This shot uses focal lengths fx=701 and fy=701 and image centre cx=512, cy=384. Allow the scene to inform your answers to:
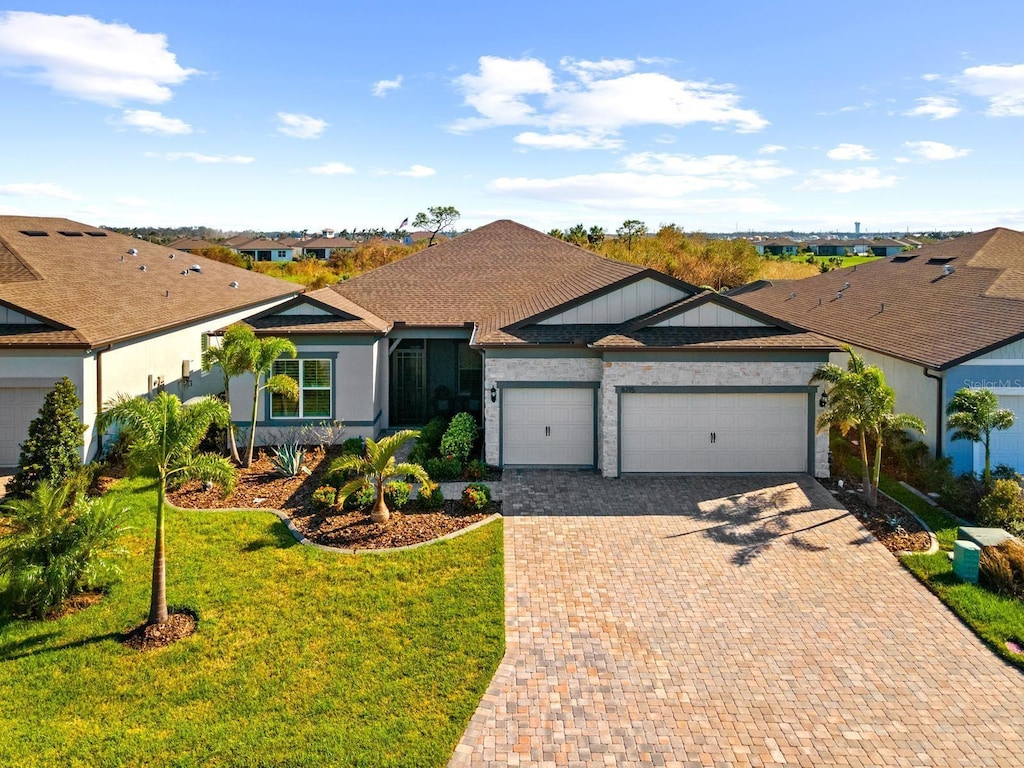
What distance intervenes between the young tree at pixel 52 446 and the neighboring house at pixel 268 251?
292 ft

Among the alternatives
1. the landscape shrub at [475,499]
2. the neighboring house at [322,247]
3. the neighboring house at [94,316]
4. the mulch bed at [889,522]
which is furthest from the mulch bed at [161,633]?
the neighboring house at [322,247]

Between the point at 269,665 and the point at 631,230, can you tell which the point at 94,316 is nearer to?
the point at 269,665

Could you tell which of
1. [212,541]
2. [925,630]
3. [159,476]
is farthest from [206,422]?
[925,630]

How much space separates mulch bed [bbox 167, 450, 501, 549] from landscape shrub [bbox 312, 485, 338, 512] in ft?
0.54

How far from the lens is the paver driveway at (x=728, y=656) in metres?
7.48

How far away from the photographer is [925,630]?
32.4ft

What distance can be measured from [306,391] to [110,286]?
794 cm

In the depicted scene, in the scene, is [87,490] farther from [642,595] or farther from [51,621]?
[642,595]

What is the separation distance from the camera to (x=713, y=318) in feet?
56.5

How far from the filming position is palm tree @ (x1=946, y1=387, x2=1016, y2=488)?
1421cm

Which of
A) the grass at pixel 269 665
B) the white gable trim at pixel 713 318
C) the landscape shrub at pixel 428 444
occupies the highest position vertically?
the white gable trim at pixel 713 318

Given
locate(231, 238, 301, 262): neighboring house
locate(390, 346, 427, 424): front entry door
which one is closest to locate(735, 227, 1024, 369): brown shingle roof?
locate(390, 346, 427, 424): front entry door

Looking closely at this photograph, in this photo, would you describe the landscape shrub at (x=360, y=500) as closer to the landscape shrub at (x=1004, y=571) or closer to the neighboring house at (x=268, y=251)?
the landscape shrub at (x=1004, y=571)

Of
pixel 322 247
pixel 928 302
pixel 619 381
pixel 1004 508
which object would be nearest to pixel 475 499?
pixel 619 381
